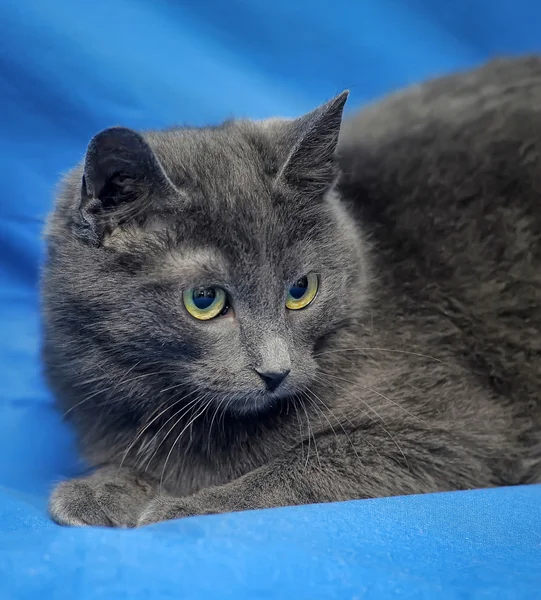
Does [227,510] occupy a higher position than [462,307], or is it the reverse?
[462,307]

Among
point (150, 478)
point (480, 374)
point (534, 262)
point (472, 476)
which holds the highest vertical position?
point (534, 262)

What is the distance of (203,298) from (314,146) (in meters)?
0.34

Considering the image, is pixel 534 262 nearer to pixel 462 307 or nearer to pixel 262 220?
pixel 462 307

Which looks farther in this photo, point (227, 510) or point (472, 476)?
point (472, 476)

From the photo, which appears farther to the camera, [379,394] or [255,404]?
[379,394]

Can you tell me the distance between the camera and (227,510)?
1.24m

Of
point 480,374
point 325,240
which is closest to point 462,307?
point 480,374

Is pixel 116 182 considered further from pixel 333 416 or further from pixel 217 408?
pixel 333 416

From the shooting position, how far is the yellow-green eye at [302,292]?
1280 mm

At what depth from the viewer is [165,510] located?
3.98ft

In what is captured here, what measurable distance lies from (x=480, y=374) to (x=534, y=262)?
0.28 m

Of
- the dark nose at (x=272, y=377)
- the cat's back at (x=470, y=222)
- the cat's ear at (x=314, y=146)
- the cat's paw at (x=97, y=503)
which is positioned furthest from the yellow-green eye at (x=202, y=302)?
the cat's back at (x=470, y=222)

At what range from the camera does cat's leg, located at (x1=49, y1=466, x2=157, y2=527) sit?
1.21 meters

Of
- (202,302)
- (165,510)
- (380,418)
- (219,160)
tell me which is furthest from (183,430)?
(219,160)
